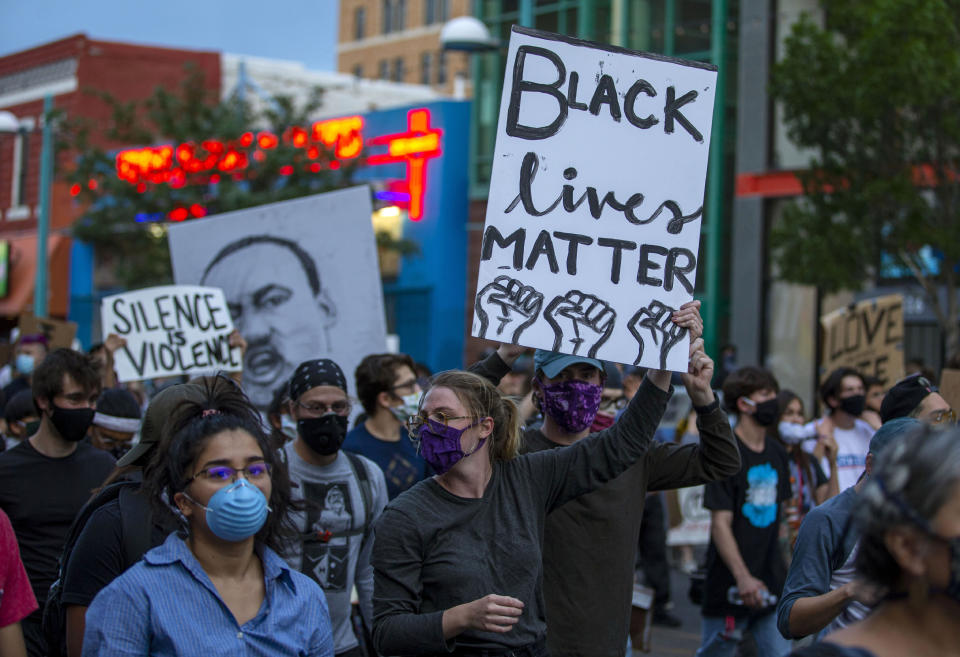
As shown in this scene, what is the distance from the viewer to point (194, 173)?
974 inches

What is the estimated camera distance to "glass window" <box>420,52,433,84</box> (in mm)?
52500

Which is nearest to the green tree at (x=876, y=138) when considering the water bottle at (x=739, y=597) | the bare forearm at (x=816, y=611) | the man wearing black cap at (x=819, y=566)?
the water bottle at (x=739, y=597)

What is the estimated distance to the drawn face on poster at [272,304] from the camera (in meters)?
8.10

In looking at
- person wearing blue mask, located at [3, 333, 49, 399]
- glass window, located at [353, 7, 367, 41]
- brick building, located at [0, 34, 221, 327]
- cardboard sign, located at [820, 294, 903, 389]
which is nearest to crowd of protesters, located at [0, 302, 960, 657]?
person wearing blue mask, located at [3, 333, 49, 399]

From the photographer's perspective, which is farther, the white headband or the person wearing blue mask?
the person wearing blue mask

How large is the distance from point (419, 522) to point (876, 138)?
44.9ft

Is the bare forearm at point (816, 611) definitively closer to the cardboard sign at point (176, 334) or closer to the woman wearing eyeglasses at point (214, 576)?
the woman wearing eyeglasses at point (214, 576)

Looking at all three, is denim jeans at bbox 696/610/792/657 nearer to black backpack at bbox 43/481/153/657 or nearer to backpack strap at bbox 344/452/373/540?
backpack strap at bbox 344/452/373/540

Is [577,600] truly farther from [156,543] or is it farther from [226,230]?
[226,230]

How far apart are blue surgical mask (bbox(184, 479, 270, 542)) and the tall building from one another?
153 feet

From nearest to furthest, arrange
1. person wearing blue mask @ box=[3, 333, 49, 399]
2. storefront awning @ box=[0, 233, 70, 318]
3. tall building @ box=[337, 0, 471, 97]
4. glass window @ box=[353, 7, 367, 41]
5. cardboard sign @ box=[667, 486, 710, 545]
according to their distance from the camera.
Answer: person wearing blue mask @ box=[3, 333, 49, 399] < cardboard sign @ box=[667, 486, 710, 545] < storefront awning @ box=[0, 233, 70, 318] < tall building @ box=[337, 0, 471, 97] < glass window @ box=[353, 7, 367, 41]

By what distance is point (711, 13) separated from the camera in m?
24.5

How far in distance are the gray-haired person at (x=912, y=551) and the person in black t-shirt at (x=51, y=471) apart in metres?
3.42

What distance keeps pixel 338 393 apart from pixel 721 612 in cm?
250
